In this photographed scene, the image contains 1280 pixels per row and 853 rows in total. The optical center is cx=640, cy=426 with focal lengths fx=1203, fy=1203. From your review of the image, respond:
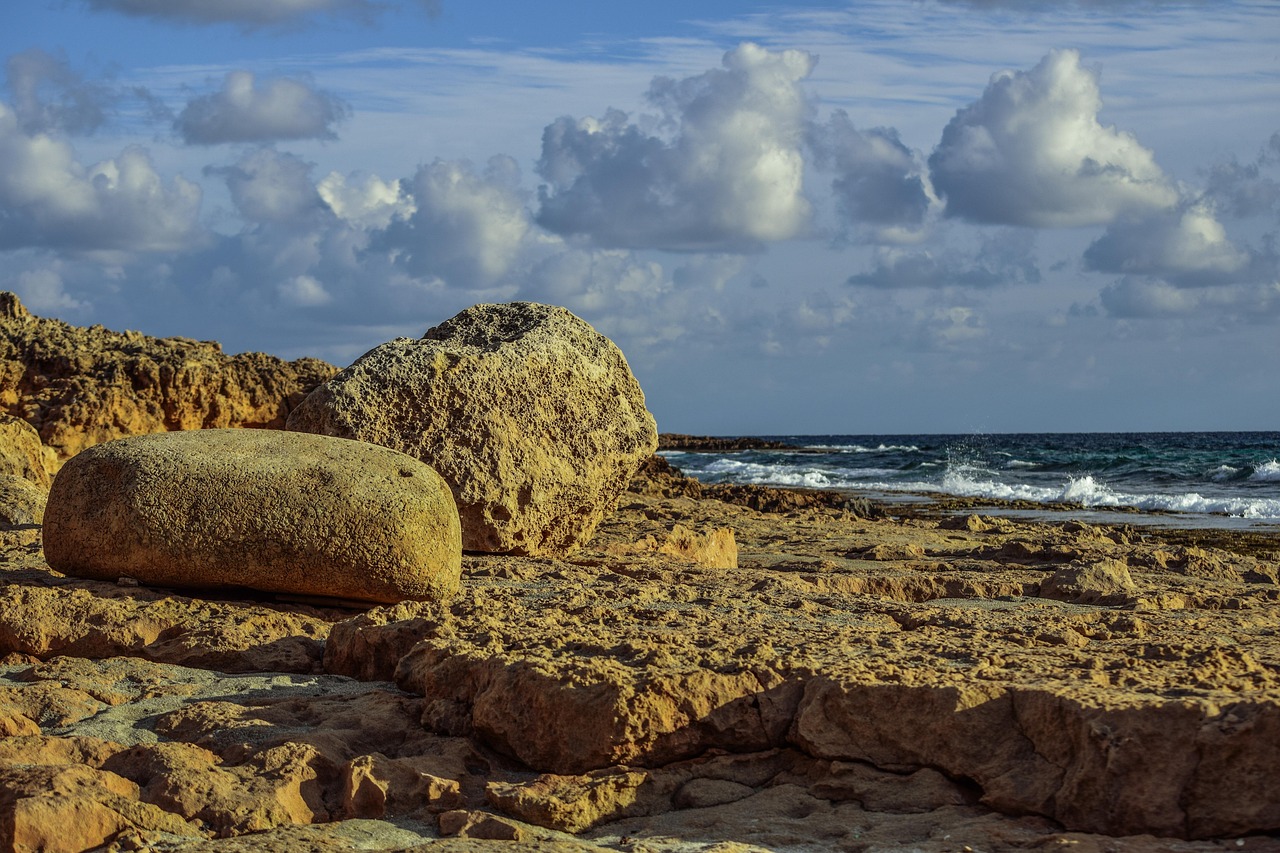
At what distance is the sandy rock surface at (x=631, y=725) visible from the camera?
316 centimetres

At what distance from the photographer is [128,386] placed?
37.1ft

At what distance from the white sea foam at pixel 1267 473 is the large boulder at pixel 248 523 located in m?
24.3

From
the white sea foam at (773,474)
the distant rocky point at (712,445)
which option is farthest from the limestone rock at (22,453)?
the distant rocky point at (712,445)

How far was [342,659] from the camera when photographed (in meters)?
4.95

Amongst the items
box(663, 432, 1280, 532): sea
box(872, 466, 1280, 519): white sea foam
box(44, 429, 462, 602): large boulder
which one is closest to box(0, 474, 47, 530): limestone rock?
box(44, 429, 462, 602): large boulder

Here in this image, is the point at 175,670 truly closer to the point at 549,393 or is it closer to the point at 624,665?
the point at 624,665

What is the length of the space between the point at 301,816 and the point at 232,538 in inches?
90.9

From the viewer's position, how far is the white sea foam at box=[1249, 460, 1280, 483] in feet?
83.8

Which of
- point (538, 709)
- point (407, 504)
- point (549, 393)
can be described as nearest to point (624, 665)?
point (538, 709)

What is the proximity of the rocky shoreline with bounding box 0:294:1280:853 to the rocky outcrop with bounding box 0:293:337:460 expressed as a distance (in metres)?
5.91

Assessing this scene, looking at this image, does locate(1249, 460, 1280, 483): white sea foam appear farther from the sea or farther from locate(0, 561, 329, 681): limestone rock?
locate(0, 561, 329, 681): limestone rock

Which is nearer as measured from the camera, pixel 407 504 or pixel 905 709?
pixel 905 709

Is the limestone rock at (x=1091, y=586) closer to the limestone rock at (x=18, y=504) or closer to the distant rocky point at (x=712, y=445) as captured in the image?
the limestone rock at (x=18, y=504)

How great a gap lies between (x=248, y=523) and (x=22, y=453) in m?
4.83
